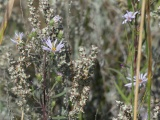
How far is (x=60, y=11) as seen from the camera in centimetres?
216

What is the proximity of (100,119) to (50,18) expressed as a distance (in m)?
0.64

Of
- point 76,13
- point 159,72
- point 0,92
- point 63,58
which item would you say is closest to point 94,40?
point 76,13

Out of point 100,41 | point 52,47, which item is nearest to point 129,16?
point 52,47

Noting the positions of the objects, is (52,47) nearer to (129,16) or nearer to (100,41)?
(129,16)

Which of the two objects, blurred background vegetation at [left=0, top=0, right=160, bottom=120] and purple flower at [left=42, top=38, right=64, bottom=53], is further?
blurred background vegetation at [left=0, top=0, right=160, bottom=120]

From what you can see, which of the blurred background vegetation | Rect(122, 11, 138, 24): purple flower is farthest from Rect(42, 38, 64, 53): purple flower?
the blurred background vegetation

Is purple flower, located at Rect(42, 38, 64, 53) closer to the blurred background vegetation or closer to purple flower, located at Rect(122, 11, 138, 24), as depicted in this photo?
purple flower, located at Rect(122, 11, 138, 24)

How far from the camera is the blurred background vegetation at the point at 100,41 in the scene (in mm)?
1932

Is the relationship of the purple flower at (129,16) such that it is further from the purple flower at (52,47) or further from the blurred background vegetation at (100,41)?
the blurred background vegetation at (100,41)

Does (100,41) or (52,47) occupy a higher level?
(100,41)

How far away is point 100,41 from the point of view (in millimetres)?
2076

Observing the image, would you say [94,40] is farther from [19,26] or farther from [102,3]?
[19,26]

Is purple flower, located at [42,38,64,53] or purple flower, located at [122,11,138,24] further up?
purple flower, located at [122,11,138,24]

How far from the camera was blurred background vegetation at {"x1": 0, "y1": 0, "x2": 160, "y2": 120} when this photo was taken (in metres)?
1.93
